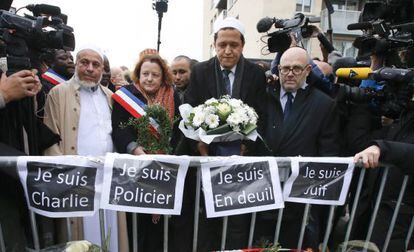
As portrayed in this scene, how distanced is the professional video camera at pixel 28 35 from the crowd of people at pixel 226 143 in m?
Result: 0.11

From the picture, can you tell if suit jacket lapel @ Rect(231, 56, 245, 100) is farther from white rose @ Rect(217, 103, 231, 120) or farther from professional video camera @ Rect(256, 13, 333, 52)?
professional video camera @ Rect(256, 13, 333, 52)

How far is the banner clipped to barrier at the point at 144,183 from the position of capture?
2.21 metres

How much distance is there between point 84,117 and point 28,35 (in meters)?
0.93

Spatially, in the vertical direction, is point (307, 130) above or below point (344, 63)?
below

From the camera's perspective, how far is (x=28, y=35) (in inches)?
94.3

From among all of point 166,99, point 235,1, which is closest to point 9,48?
point 166,99

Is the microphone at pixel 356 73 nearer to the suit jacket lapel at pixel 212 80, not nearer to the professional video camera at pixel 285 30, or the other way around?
the professional video camera at pixel 285 30

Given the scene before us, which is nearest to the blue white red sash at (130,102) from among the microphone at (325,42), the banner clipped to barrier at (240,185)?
the banner clipped to barrier at (240,185)

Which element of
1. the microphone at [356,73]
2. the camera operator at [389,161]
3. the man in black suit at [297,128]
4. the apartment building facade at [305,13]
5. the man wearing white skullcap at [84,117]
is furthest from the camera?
the apartment building facade at [305,13]

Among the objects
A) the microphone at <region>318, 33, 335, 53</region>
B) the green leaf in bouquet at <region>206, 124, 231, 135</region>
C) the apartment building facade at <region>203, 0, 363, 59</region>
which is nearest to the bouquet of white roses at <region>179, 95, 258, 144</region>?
the green leaf in bouquet at <region>206, 124, 231, 135</region>

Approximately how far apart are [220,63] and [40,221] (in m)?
1.91

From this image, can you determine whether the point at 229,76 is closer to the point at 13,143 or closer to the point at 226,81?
the point at 226,81

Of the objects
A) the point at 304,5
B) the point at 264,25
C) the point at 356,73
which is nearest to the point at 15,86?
the point at 264,25

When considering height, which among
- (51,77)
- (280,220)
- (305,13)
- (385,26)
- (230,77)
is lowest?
(280,220)
